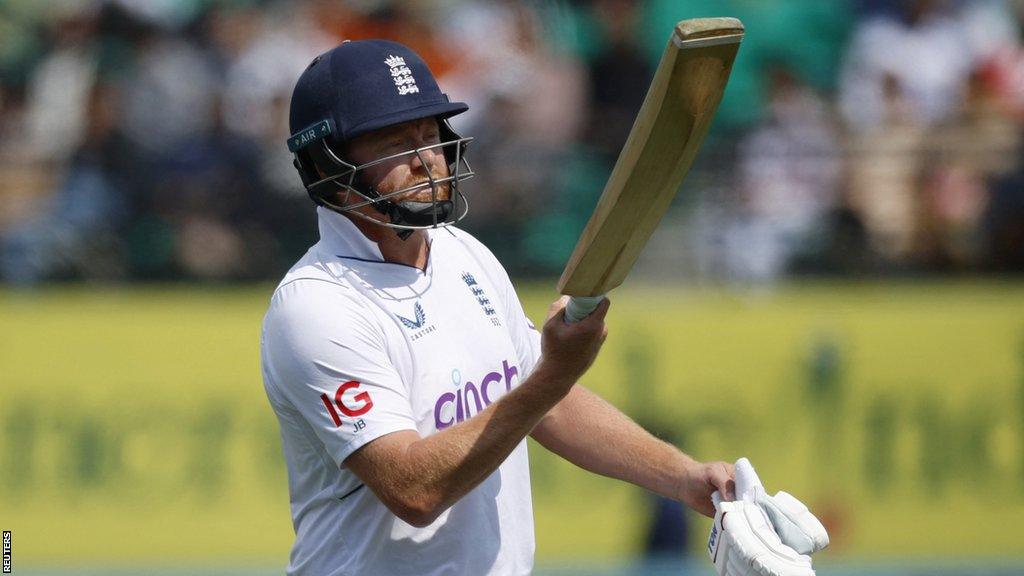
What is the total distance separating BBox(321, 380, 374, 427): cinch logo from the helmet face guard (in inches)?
16.7

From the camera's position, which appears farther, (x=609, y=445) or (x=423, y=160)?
(x=609, y=445)

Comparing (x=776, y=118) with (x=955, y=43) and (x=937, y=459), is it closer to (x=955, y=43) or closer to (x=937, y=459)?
(x=955, y=43)

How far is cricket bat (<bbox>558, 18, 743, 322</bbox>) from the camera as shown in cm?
273

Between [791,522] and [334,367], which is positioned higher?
[334,367]

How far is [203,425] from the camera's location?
26.5 feet

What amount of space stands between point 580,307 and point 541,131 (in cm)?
580

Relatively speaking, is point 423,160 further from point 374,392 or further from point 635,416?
point 635,416

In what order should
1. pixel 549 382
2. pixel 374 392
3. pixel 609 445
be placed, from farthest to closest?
pixel 609 445 → pixel 374 392 → pixel 549 382

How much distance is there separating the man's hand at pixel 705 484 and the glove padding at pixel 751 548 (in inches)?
4.8

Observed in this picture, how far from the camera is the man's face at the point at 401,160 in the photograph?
346cm

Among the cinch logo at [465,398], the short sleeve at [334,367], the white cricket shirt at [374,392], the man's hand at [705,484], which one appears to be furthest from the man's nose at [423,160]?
the man's hand at [705,484]

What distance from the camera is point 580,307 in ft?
9.58

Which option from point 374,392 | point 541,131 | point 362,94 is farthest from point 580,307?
point 541,131

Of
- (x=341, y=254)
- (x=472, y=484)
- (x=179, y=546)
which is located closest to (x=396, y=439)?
(x=472, y=484)
